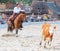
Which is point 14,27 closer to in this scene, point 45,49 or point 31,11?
point 45,49

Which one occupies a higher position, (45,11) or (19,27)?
(19,27)

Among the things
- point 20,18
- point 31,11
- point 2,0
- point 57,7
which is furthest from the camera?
point 2,0

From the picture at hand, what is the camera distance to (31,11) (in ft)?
137

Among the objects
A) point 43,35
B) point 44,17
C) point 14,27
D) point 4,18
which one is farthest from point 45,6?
point 43,35

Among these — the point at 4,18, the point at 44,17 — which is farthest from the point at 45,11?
the point at 4,18

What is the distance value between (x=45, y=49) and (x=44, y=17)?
80.9 feet

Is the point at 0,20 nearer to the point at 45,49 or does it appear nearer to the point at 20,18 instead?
the point at 20,18

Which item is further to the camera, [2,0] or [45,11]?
[2,0]

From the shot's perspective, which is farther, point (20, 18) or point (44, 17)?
point (44, 17)

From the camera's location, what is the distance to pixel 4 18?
30.6 meters

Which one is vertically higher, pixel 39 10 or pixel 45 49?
pixel 45 49

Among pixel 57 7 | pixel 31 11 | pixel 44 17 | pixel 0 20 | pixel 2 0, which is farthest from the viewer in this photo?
pixel 2 0

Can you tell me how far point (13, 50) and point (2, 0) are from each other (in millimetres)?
39392

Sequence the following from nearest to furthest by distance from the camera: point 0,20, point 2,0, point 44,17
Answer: point 0,20, point 44,17, point 2,0
